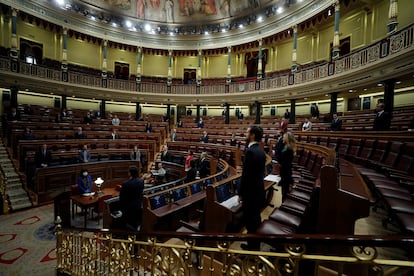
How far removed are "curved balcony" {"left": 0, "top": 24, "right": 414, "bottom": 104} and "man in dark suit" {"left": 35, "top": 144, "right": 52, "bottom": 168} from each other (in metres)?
7.22

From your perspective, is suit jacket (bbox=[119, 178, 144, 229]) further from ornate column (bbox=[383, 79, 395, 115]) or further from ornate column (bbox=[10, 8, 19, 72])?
ornate column (bbox=[10, 8, 19, 72])

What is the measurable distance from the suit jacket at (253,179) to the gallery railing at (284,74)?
7.04 m

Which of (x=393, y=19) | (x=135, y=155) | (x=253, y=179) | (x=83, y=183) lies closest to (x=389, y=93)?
(x=393, y=19)

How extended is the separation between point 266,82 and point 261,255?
1366 cm

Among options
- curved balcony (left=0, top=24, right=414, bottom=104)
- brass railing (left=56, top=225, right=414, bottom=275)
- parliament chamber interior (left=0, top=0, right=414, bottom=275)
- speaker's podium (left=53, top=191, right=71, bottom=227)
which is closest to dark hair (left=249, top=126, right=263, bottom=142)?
parliament chamber interior (left=0, top=0, right=414, bottom=275)

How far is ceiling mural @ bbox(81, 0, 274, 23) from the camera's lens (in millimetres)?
15586

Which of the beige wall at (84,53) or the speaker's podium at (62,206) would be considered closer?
the speaker's podium at (62,206)

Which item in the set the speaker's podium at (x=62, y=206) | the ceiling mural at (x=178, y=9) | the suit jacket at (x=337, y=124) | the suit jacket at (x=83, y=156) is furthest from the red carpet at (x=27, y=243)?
the ceiling mural at (x=178, y=9)

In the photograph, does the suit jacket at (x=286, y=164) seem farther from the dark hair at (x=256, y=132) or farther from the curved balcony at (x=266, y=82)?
the curved balcony at (x=266, y=82)

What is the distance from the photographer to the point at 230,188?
12.4ft

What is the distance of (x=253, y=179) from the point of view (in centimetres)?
218

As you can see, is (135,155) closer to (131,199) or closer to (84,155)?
(84,155)

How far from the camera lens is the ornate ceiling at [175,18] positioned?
12.9 m

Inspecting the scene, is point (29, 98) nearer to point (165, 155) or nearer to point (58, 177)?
point (58, 177)
